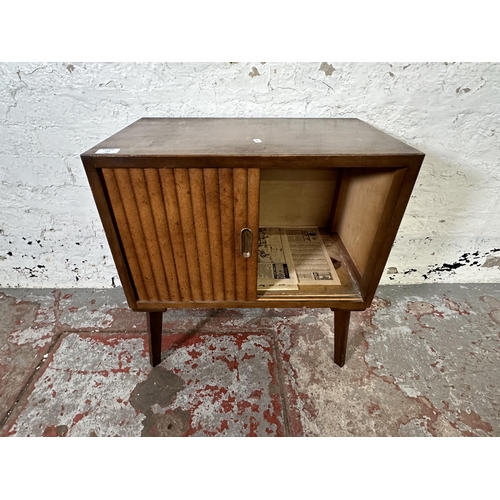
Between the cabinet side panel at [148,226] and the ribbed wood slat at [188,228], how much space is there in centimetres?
8

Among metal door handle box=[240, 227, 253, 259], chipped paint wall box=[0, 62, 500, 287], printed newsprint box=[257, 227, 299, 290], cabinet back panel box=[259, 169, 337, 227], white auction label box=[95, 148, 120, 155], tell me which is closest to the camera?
white auction label box=[95, 148, 120, 155]

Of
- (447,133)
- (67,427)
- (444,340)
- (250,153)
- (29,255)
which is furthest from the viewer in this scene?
(29,255)

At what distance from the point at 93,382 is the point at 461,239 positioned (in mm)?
1843

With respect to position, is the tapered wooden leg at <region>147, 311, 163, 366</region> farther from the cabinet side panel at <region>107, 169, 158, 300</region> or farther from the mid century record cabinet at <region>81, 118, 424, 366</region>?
the cabinet side panel at <region>107, 169, 158, 300</region>

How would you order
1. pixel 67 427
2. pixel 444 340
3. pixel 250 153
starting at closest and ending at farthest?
pixel 250 153, pixel 67 427, pixel 444 340

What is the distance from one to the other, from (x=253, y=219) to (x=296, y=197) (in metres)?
0.59

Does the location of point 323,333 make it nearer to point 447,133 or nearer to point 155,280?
point 155,280

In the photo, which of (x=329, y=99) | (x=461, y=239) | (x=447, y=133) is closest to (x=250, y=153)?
(x=329, y=99)

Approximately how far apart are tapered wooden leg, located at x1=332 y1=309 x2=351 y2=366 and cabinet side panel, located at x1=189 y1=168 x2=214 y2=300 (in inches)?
19.8

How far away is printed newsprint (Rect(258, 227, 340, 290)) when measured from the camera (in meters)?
1.09

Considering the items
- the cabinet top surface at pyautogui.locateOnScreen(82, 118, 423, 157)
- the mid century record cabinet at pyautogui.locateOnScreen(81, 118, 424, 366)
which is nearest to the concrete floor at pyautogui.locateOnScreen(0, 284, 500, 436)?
the mid century record cabinet at pyautogui.locateOnScreen(81, 118, 424, 366)

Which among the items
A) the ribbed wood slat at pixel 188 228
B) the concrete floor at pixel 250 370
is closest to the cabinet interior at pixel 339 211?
the ribbed wood slat at pixel 188 228

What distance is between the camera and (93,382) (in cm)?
124

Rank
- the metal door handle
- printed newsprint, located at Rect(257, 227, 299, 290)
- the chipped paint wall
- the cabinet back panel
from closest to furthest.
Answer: the metal door handle, printed newsprint, located at Rect(257, 227, 299, 290), the chipped paint wall, the cabinet back panel
